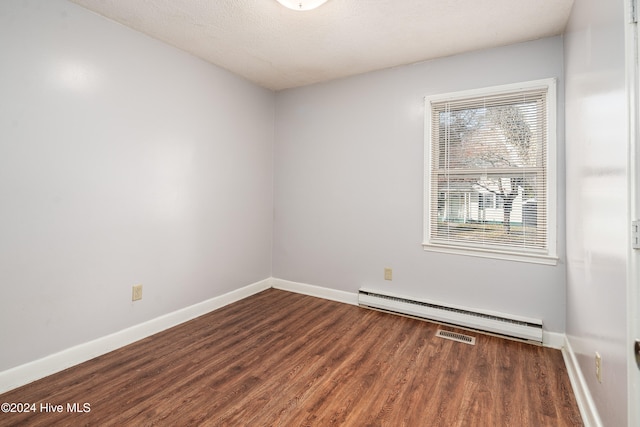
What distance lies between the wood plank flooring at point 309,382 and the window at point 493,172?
2.87 ft

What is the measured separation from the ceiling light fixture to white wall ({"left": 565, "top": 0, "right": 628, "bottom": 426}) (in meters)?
1.57

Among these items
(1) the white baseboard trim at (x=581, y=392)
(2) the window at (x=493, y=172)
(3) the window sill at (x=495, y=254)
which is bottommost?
(1) the white baseboard trim at (x=581, y=392)

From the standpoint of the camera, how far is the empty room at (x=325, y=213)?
69.1 inches

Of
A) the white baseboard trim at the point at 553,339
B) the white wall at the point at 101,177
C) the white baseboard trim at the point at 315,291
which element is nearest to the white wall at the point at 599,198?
the white baseboard trim at the point at 553,339

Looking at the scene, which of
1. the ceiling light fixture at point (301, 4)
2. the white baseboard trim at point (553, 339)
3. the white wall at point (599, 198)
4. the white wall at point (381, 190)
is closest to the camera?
the white wall at point (599, 198)

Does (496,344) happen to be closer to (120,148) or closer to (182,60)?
(120,148)

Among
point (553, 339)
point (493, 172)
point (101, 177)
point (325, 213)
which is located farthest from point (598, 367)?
point (101, 177)

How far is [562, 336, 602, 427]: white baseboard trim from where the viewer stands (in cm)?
159

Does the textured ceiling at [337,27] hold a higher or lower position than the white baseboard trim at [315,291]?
higher

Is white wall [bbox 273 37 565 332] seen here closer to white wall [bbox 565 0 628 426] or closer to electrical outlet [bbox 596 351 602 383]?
white wall [bbox 565 0 628 426]

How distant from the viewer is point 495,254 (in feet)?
9.30

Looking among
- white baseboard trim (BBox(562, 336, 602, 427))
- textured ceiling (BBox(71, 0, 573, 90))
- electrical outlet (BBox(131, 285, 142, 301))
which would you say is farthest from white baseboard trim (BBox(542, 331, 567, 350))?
electrical outlet (BBox(131, 285, 142, 301))

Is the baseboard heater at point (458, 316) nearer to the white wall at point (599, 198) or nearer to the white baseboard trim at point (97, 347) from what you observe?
the white wall at point (599, 198)

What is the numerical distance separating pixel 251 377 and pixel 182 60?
2.84 m
